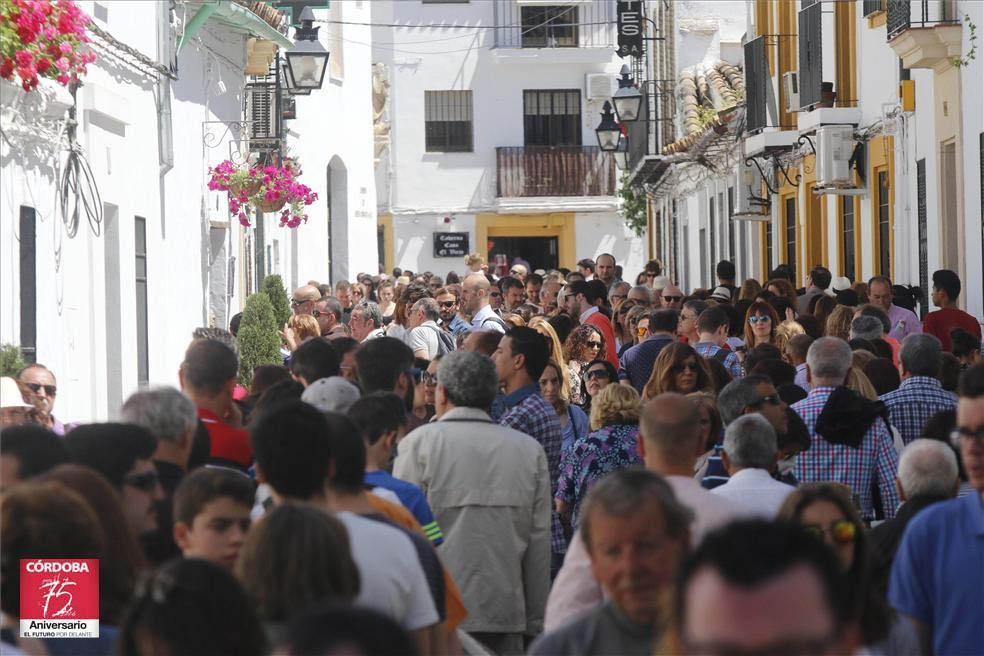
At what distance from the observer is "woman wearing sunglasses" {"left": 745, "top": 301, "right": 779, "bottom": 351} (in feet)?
38.8

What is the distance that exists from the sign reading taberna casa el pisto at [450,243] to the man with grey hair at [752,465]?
37600 millimetres

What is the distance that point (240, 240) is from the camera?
69.4 feet

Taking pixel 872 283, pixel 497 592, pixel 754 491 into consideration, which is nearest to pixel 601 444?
pixel 497 592

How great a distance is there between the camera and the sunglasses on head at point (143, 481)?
5.28 metres

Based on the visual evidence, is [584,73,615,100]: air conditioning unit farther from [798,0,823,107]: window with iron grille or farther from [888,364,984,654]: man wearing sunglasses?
[888,364,984,654]: man wearing sunglasses

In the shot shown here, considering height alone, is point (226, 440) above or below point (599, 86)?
below

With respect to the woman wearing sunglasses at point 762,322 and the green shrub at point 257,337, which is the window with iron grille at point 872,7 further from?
the woman wearing sunglasses at point 762,322

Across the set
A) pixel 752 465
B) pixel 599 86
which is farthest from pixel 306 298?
pixel 599 86

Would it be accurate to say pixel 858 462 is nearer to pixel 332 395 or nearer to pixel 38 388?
pixel 332 395

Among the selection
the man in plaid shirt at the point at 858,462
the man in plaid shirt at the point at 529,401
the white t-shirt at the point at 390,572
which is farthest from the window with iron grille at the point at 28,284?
the white t-shirt at the point at 390,572

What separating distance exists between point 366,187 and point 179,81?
16347 millimetres

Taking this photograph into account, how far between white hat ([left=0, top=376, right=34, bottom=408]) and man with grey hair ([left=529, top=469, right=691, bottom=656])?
13.2 feet

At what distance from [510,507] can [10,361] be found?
3893 mm

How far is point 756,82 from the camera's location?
23172 millimetres
